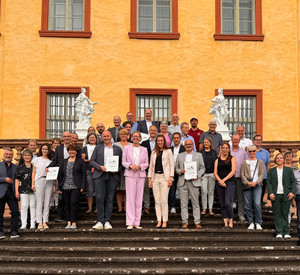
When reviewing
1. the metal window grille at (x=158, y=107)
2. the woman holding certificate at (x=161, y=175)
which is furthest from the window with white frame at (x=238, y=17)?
the woman holding certificate at (x=161, y=175)

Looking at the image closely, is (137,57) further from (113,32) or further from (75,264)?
(75,264)

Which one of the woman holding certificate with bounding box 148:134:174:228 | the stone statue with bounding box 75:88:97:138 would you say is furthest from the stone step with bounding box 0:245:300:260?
the stone statue with bounding box 75:88:97:138

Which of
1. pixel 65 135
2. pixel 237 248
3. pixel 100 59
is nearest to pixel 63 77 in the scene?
pixel 100 59

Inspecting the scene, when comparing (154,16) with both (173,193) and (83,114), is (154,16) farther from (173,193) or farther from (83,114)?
(173,193)

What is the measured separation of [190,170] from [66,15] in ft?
28.8

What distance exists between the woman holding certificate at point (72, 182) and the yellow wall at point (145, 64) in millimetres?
5921

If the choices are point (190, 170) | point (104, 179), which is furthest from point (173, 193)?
point (104, 179)

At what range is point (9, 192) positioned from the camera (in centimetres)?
1095

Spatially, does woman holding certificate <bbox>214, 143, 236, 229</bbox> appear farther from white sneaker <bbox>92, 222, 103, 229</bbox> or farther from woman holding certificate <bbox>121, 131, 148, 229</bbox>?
white sneaker <bbox>92, 222, 103, 229</bbox>

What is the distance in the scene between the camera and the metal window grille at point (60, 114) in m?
17.2

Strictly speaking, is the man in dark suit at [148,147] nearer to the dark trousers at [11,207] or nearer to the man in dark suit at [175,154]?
the man in dark suit at [175,154]

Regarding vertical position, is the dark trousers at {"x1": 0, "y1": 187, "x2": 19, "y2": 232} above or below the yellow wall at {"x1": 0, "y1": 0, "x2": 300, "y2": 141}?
Result: below

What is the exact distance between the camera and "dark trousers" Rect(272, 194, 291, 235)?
10797 mm

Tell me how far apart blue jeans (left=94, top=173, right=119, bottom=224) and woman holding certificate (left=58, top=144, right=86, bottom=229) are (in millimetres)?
358
